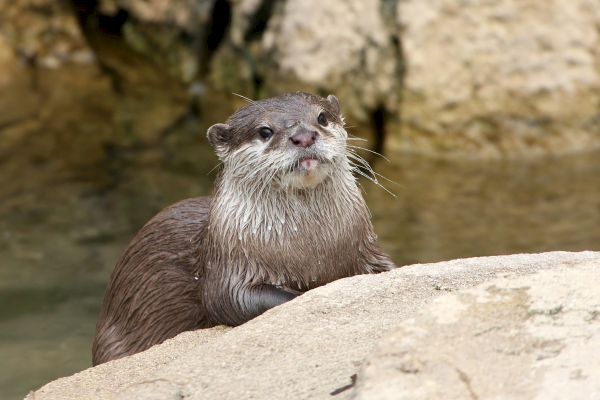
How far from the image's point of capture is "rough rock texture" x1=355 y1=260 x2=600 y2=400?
6.05 feet

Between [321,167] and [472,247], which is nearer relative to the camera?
[321,167]

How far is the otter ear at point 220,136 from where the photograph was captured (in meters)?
3.27

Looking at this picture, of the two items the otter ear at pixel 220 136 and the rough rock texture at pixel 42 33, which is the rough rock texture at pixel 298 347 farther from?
the rough rock texture at pixel 42 33

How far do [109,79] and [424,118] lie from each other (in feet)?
6.77

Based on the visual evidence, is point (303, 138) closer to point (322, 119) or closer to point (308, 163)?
point (308, 163)

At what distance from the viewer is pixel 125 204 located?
6141mm

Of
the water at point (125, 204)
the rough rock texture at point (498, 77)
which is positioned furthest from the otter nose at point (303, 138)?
the rough rock texture at point (498, 77)

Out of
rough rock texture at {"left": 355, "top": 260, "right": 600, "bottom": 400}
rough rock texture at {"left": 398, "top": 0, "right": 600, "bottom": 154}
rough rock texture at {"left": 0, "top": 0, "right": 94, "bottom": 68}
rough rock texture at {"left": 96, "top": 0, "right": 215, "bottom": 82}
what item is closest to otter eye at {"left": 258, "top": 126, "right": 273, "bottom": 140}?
rough rock texture at {"left": 355, "top": 260, "right": 600, "bottom": 400}

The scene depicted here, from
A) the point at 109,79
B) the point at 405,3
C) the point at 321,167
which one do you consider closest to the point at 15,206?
the point at 109,79

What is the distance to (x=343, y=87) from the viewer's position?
6492 millimetres

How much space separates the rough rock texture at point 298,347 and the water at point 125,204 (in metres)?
2.49

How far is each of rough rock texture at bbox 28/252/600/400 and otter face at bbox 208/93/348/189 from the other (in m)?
0.44

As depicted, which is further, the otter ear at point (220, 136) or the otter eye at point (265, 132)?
the otter ear at point (220, 136)

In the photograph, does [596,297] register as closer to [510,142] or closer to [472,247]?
[472,247]
